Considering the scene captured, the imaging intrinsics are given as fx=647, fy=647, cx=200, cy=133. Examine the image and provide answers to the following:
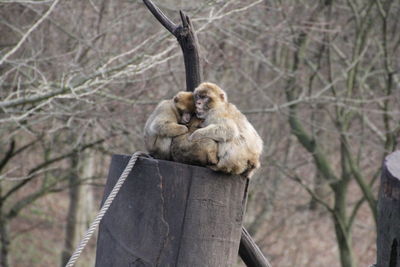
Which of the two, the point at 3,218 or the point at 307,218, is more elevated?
the point at 307,218

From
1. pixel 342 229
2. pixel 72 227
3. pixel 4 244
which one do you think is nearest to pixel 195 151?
pixel 342 229

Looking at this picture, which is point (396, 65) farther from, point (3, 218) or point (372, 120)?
point (3, 218)

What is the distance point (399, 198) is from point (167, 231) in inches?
44.9

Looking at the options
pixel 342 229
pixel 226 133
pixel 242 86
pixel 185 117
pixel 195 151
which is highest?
pixel 242 86

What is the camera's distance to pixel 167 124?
3736mm

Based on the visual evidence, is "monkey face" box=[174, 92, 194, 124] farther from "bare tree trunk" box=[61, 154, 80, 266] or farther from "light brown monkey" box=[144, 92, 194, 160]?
"bare tree trunk" box=[61, 154, 80, 266]

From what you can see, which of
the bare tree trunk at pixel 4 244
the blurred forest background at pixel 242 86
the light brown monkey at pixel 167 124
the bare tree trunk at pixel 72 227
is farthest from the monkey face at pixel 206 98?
the bare tree trunk at pixel 72 227

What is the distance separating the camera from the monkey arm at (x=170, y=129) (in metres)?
3.68

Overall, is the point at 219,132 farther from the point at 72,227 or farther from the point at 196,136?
the point at 72,227

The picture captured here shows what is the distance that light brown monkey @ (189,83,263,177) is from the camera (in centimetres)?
338

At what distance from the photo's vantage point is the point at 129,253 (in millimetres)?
3227

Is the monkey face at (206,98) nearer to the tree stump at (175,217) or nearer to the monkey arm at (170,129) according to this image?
the monkey arm at (170,129)

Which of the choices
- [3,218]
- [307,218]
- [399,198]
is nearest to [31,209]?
[3,218]

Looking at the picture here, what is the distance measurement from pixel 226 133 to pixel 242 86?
7682 mm
